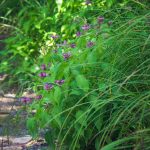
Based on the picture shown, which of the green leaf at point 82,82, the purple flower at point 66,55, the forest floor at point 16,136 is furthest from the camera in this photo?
the forest floor at point 16,136

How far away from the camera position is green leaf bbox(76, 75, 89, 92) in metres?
3.32

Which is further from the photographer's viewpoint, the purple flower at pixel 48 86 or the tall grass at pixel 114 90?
the purple flower at pixel 48 86

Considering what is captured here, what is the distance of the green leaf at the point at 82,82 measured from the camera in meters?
3.32

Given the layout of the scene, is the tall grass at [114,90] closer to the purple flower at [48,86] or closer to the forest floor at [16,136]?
the purple flower at [48,86]

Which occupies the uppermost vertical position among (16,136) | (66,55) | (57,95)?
(66,55)

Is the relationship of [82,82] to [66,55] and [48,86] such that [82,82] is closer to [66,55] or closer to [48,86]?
[48,86]

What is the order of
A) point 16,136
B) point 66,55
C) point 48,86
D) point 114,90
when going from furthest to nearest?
point 16,136 < point 66,55 < point 48,86 < point 114,90

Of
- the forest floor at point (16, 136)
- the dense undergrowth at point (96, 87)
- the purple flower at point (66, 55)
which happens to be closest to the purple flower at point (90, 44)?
the dense undergrowth at point (96, 87)

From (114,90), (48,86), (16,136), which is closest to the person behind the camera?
(114,90)

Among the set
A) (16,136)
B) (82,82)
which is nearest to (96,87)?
(82,82)

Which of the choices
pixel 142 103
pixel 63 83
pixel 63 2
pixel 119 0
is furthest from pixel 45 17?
pixel 142 103

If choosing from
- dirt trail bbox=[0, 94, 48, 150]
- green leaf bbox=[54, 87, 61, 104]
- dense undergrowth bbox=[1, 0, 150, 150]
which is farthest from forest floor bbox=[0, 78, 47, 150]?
green leaf bbox=[54, 87, 61, 104]

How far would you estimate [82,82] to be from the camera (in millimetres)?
3350

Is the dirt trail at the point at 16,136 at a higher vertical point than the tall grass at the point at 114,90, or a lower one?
lower
